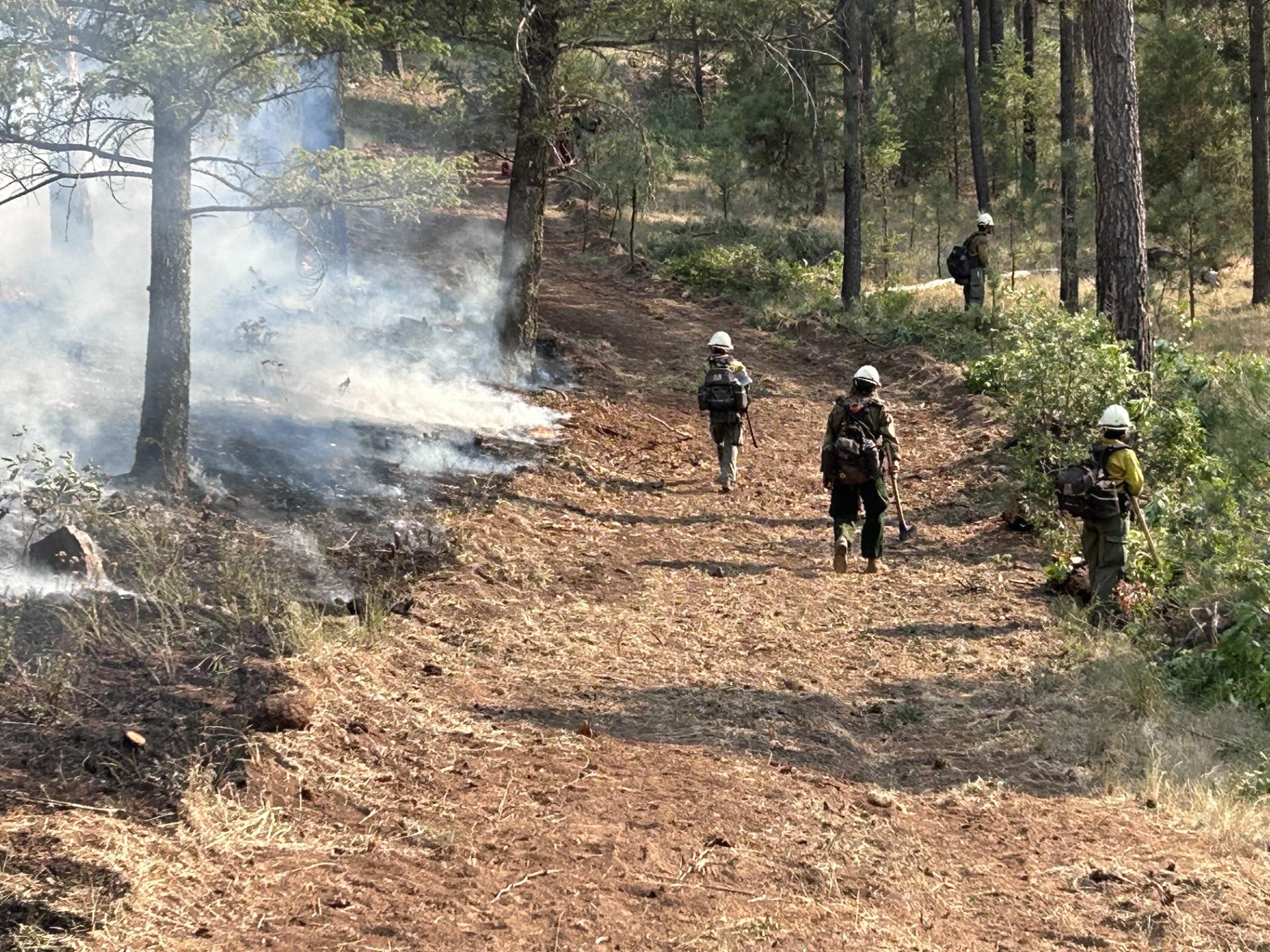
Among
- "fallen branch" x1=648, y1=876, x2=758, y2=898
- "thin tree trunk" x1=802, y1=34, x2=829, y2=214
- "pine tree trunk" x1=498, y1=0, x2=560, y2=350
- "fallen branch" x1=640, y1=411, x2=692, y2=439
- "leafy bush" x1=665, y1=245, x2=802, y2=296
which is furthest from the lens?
"thin tree trunk" x1=802, y1=34, x2=829, y2=214

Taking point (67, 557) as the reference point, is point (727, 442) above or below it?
above

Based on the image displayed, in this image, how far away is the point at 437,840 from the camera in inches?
205

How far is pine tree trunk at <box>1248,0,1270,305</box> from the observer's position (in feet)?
75.6

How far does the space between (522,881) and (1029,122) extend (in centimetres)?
3073

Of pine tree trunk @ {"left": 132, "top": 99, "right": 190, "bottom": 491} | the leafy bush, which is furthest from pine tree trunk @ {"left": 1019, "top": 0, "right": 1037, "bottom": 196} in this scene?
pine tree trunk @ {"left": 132, "top": 99, "right": 190, "bottom": 491}

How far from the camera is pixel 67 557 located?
7254mm

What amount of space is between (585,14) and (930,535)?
22.0ft

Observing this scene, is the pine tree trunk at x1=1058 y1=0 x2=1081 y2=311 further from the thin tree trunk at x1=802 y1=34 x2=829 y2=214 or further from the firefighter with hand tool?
the firefighter with hand tool

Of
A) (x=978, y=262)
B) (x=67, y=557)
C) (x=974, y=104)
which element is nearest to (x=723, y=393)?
(x=67, y=557)

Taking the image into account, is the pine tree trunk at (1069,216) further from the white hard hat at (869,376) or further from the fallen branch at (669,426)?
the white hard hat at (869,376)

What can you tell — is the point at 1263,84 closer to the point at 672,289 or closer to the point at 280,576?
the point at 672,289

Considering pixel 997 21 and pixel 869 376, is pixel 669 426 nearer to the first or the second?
→ pixel 869 376

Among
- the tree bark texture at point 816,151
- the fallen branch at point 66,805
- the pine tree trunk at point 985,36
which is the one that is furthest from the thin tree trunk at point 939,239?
the fallen branch at point 66,805

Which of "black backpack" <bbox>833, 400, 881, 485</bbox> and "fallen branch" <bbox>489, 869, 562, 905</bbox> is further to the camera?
"black backpack" <bbox>833, 400, 881, 485</bbox>
